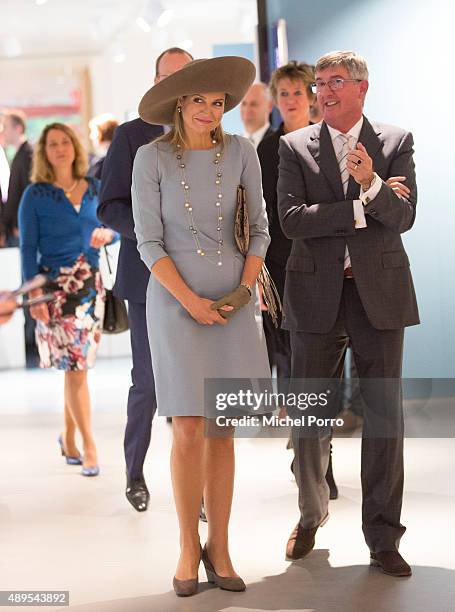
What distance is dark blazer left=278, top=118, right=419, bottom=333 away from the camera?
3625 millimetres

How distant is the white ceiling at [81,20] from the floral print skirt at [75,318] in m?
6.26

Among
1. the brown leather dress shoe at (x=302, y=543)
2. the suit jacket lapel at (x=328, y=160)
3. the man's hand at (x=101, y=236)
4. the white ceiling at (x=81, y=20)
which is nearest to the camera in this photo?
the suit jacket lapel at (x=328, y=160)

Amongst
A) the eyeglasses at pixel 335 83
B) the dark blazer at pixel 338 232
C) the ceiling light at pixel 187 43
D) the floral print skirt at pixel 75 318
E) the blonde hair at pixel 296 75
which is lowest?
the floral print skirt at pixel 75 318

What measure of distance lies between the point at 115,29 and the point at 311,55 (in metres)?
6.40

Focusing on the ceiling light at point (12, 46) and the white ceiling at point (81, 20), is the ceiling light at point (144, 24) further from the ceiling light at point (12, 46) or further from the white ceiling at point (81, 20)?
the ceiling light at point (12, 46)

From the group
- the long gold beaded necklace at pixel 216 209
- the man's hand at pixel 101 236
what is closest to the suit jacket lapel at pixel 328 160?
the long gold beaded necklace at pixel 216 209

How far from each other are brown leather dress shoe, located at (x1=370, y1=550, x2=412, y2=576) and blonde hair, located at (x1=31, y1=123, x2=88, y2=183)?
258 cm

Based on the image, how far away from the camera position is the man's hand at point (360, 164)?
345 cm

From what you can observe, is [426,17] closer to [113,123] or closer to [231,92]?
[231,92]

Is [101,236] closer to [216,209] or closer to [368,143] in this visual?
[216,209]

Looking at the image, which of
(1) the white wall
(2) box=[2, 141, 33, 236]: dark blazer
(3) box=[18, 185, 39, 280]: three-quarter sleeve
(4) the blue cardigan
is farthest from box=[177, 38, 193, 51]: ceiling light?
(3) box=[18, 185, 39, 280]: three-quarter sleeve

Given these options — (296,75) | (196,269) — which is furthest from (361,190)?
(296,75)

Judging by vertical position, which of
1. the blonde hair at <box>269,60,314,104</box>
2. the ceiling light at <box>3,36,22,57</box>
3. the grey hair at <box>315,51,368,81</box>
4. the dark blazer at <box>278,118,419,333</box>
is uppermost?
the ceiling light at <box>3,36,22,57</box>

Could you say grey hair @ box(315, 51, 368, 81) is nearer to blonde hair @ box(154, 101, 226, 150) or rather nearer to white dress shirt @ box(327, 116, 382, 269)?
white dress shirt @ box(327, 116, 382, 269)
